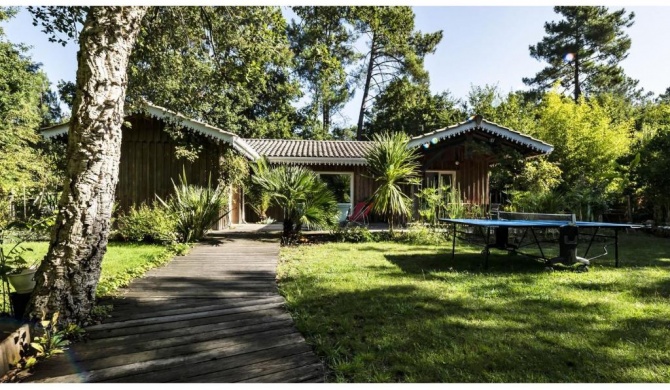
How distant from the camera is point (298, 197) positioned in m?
10.2

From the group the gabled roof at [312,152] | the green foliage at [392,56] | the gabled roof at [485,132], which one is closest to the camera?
the gabled roof at [485,132]

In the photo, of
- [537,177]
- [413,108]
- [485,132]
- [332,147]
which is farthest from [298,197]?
[413,108]

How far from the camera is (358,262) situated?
25.5 ft

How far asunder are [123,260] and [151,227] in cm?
257

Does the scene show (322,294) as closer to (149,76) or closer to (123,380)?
(123,380)

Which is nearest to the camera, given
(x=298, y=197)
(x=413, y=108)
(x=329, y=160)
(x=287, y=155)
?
(x=298, y=197)

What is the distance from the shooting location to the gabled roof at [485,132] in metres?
14.0

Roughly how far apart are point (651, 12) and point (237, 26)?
806cm

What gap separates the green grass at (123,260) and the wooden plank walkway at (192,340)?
0.34 metres

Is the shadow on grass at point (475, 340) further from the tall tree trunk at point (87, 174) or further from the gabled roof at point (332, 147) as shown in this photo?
the gabled roof at point (332, 147)

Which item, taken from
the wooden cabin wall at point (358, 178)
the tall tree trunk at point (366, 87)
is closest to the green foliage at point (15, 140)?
the wooden cabin wall at point (358, 178)

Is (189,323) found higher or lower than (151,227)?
lower

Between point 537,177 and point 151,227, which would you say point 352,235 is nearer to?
point 151,227

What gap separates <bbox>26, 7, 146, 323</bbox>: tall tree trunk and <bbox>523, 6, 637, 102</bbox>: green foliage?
34.2 m
